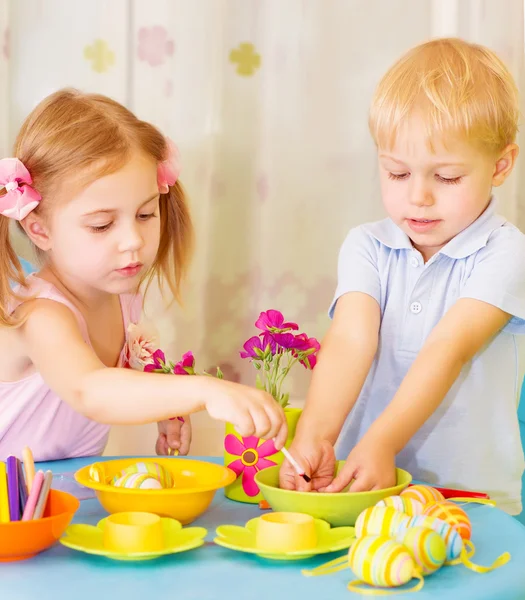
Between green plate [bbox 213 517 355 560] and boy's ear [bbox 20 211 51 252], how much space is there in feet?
1.88

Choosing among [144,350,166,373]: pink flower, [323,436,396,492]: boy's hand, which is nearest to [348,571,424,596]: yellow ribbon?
[323,436,396,492]: boy's hand

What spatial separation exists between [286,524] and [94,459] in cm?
47

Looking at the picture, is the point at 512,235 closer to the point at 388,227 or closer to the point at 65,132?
the point at 388,227

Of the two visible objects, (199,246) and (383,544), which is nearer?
(383,544)

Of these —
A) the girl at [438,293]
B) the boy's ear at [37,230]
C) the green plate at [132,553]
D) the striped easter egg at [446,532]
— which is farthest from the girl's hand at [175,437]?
the striped easter egg at [446,532]

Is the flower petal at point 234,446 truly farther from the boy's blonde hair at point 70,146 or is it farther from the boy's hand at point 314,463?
the boy's blonde hair at point 70,146

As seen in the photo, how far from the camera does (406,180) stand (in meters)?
1.12

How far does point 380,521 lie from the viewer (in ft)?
2.24

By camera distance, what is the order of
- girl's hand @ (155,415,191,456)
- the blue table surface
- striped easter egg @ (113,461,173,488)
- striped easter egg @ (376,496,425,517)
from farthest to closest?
girl's hand @ (155,415,191,456), striped easter egg @ (113,461,173,488), striped easter egg @ (376,496,425,517), the blue table surface

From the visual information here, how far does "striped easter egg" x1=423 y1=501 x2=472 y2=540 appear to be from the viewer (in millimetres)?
712

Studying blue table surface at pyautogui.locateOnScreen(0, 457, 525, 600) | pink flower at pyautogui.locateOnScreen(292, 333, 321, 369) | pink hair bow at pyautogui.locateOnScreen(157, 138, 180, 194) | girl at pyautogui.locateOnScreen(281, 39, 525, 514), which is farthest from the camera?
pink hair bow at pyautogui.locateOnScreen(157, 138, 180, 194)

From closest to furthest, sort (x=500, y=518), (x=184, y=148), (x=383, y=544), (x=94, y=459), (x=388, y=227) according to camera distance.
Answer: (x=383, y=544) < (x=500, y=518) < (x=94, y=459) < (x=388, y=227) < (x=184, y=148)

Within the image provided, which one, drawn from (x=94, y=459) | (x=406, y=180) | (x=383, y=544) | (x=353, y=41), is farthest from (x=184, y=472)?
(x=353, y=41)

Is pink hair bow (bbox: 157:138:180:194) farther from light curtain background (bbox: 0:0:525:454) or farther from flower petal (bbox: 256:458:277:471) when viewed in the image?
flower petal (bbox: 256:458:277:471)
